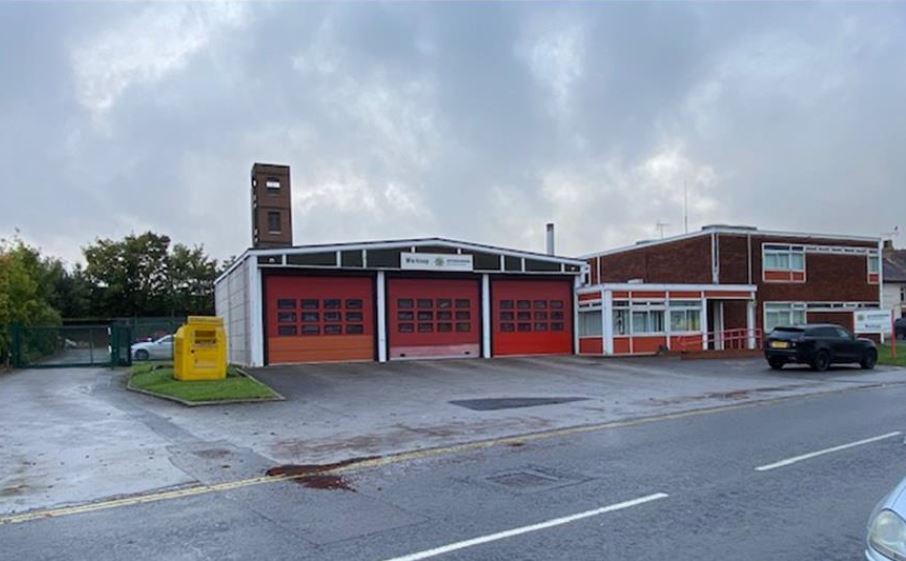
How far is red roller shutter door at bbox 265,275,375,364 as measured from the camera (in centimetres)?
2542

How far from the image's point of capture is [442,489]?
7.55 meters

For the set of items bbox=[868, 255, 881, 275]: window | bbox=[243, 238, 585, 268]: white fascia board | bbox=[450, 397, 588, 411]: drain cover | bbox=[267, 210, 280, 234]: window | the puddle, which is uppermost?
bbox=[267, 210, 280, 234]: window

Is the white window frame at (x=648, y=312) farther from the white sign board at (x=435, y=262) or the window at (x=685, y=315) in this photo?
the white sign board at (x=435, y=262)

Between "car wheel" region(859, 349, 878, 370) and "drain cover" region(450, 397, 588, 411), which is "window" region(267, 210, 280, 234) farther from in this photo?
"car wheel" region(859, 349, 878, 370)

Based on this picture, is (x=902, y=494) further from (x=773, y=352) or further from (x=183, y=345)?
(x=773, y=352)

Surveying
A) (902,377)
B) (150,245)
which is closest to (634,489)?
(902,377)

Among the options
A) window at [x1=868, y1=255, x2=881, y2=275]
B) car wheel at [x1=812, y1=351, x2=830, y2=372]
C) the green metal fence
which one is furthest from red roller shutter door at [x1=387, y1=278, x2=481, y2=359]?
window at [x1=868, y1=255, x2=881, y2=275]

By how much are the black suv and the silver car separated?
22355 mm

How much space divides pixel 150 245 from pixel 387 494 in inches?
2442

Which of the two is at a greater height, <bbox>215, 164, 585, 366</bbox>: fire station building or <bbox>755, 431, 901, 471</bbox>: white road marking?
<bbox>215, 164, 585, 366</bbox>: fire station building

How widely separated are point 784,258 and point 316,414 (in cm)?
3073

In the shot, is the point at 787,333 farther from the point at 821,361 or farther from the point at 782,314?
the point at 782,314

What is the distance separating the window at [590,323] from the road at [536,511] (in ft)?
68.2

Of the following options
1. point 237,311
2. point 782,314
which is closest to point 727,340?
point 782,314
